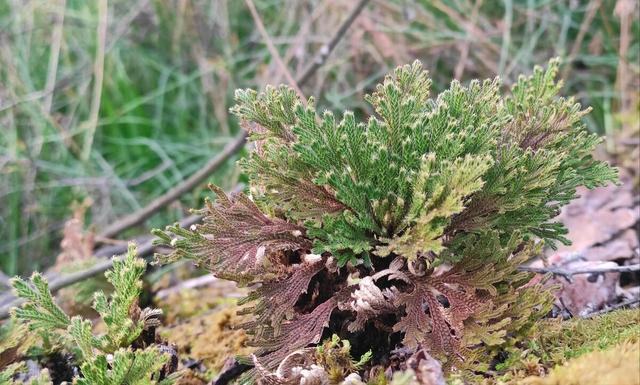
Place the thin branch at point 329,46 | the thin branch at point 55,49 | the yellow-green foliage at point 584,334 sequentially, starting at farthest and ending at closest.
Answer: the thin branch at point 55,49, the thin branch at point 329,46, the yellow-green foliage at point 584,334

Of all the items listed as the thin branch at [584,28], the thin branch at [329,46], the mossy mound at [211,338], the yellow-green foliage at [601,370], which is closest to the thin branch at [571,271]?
the yellow-green foliage at [601,370]

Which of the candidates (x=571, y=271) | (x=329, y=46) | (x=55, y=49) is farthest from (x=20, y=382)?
(x=55, y=49)

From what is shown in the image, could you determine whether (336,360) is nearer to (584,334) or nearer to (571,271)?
(584,334)

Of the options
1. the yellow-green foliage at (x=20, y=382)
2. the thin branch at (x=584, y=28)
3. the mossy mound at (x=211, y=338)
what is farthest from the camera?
the thin branch at (x=584, y=28)

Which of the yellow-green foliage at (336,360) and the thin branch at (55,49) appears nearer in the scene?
the yellow-green foliage at (336,360)

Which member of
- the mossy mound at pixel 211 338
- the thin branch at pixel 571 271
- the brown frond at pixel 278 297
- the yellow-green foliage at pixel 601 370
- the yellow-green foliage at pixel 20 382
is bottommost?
the yellow-green foliage at pixel 601 370

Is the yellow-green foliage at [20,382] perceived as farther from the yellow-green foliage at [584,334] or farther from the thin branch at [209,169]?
the thin branch at [209,169]

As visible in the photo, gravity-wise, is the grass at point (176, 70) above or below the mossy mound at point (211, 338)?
above

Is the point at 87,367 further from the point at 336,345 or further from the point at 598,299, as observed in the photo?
the point at 598,299
